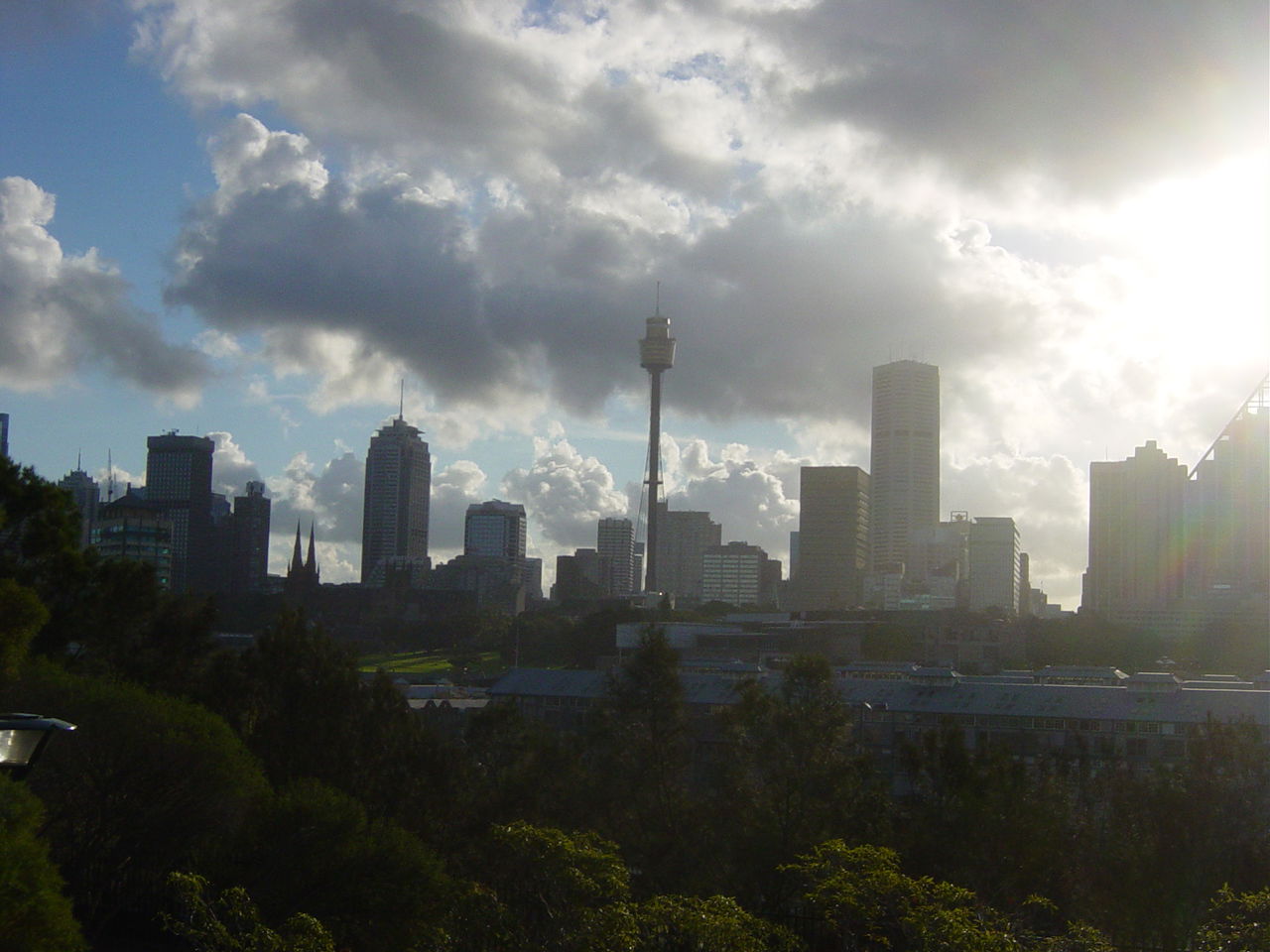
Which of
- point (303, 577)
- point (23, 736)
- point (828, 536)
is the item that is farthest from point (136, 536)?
point (23, 736)

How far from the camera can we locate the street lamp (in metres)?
8.38

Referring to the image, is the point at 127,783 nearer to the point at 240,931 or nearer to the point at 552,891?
the point at 240,931

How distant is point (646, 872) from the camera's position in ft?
74.0

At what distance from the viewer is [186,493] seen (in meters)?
189

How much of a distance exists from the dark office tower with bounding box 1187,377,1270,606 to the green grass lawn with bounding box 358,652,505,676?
7541cm

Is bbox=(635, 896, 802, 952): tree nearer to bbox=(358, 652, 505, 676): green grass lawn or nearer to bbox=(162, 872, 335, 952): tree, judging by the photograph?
bbox=(162, 872, 335, 952): tree

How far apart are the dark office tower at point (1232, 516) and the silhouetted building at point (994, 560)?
4165cm

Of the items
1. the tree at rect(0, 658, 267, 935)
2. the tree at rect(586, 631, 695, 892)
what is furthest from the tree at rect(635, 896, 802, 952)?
the tree at rect(586, 631, 695, 892)

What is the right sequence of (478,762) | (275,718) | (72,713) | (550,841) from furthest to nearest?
(478,762)
(275,718)
(72,713)
(550,841)

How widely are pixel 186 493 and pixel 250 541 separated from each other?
535 inches

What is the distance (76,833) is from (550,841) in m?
10.5

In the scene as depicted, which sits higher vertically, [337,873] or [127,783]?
[127,783]

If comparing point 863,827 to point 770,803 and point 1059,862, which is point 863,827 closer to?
point 770,803

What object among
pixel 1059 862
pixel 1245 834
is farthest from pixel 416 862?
pixel 1245 834
